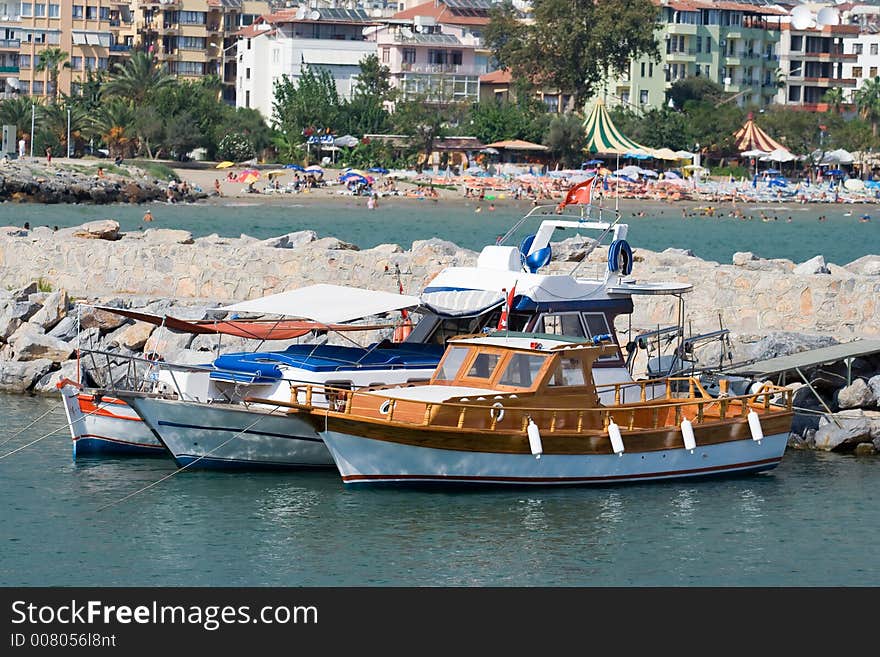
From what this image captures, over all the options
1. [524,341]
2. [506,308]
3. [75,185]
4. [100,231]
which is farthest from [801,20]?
[524,341]

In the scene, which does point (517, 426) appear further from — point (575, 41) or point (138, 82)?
point (575, 41)

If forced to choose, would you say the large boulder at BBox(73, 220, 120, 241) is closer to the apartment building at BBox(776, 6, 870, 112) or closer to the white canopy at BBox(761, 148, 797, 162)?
the white canopy at BBox(761, 148, 797, 162)

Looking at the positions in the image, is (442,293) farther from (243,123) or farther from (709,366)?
(243,123)

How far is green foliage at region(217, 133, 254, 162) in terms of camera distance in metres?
119

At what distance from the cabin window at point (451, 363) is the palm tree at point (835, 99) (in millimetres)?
125859

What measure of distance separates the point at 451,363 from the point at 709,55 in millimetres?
123503

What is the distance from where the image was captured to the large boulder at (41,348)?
94.8 ft

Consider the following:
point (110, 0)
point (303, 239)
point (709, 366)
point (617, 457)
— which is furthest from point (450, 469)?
point (110, 0)

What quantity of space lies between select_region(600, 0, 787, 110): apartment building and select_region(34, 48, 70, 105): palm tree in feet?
135

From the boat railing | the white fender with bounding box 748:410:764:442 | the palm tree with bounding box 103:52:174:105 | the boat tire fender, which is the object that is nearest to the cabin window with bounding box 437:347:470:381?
the boat railing

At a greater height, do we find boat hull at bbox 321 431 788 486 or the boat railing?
the boat railing

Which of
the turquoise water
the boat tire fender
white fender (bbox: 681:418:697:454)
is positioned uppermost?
the boat tire fender

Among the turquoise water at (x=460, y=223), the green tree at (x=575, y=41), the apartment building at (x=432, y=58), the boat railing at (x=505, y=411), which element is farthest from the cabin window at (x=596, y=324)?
the green tree at (x=575, y=41)

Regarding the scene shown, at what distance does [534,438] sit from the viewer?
20.7 meters
